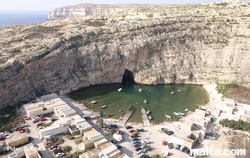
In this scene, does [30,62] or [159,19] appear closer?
[30,62]

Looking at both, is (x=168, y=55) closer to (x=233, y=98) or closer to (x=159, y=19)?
(x=159, y=19)

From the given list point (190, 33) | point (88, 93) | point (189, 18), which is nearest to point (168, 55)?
point (190, 33)

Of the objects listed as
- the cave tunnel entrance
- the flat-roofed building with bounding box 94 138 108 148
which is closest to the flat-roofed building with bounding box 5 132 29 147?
the flat-roofed building with bounding box 94 138 108 148

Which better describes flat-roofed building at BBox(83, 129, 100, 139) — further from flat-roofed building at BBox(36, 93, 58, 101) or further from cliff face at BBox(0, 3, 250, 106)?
cliff face at BBox(0, 3, 250, 106)

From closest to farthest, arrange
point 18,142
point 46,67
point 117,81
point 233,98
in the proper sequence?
point 18,142
point 233,98
point 46,67
point 117,81

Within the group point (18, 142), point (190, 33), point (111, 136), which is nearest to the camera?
point (18, 142)

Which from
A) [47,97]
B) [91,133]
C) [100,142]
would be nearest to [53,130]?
[91,133]

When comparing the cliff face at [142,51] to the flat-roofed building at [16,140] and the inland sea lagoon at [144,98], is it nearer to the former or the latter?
the inland sea lagoon at [144,98]
